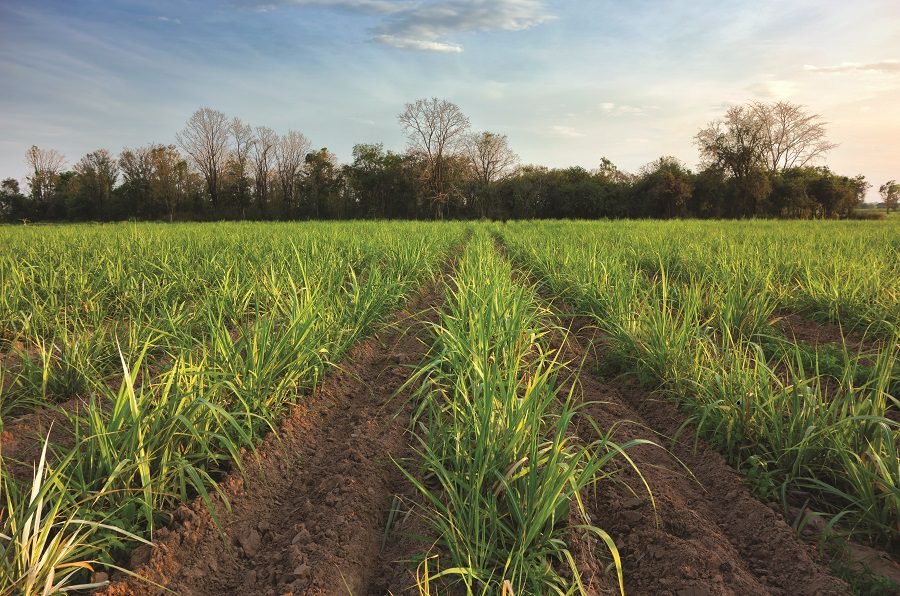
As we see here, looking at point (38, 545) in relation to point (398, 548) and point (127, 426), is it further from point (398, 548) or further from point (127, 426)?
point (398, 548)

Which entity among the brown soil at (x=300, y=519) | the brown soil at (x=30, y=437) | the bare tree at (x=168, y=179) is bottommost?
the brown soil at (x=300, y=519)

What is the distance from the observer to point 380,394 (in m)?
3.51

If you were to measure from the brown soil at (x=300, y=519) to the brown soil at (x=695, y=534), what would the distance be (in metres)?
0.99

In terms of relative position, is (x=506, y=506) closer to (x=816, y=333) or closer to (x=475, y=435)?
(x=475, y=435)

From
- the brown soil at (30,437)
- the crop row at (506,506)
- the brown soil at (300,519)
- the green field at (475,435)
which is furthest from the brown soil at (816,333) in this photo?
the brown soil at (30,437)

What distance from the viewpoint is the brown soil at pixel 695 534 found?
179cm

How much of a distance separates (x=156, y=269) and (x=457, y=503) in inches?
238

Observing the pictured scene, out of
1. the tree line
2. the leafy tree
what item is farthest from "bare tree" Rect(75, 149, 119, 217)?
the leafy tree

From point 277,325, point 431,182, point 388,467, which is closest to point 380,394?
point 388,467

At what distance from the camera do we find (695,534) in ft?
6.66

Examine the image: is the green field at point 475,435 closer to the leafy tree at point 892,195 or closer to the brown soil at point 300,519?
the brown soil at point 300,519

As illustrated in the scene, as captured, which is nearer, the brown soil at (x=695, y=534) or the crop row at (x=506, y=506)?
the crop row at (x=506, y=506)

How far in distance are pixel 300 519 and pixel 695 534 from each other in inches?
70.6

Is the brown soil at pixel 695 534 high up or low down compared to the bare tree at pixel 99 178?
down
